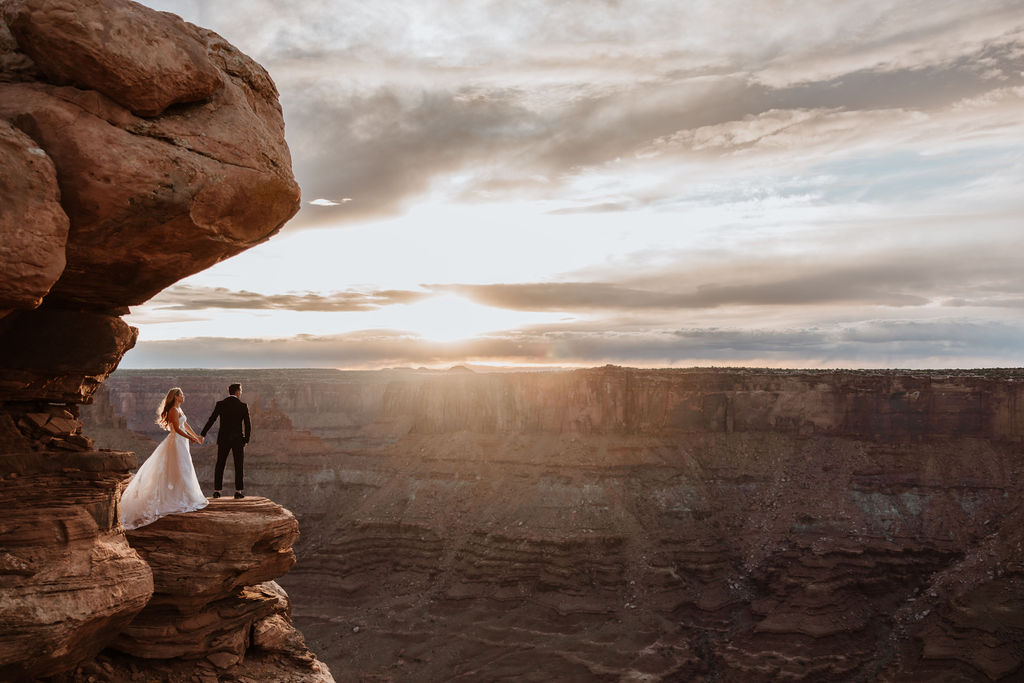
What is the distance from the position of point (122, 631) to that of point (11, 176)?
332 inches

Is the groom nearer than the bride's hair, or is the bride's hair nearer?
the bride's hair

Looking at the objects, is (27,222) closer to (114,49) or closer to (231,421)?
(114,49)

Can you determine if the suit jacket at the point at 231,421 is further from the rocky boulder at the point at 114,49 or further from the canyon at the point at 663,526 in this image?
the canyon at the point at 663,526

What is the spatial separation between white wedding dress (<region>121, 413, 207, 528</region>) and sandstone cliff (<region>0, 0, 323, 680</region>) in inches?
58.0

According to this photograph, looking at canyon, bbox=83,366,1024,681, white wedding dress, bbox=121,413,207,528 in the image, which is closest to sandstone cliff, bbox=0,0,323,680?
white wedding dress, bbox=121,413,207,528

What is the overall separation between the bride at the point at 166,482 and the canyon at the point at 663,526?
29.8 metres

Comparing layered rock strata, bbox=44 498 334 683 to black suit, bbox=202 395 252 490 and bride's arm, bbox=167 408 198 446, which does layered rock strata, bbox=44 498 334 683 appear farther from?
bride's arm, bbox=167 408 198 446

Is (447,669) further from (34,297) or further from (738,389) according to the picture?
(34,297)

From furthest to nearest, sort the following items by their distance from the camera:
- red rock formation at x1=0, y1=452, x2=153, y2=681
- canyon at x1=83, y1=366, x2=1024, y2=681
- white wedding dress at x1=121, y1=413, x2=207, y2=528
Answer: canyon at x1=83, y1=366, x2=1024, y2=681
white wedding dress at x1=121, y1=413, x2=207, y2=528
red rock formation at x1=0, y1=452, x2=153, y2=681

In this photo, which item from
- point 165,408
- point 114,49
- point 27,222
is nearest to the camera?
point 27,222

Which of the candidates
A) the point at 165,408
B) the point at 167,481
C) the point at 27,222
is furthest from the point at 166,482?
the point at 27,222

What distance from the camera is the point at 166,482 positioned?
14.8 meters

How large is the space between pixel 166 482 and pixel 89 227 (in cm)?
616

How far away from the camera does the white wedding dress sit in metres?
14.2
